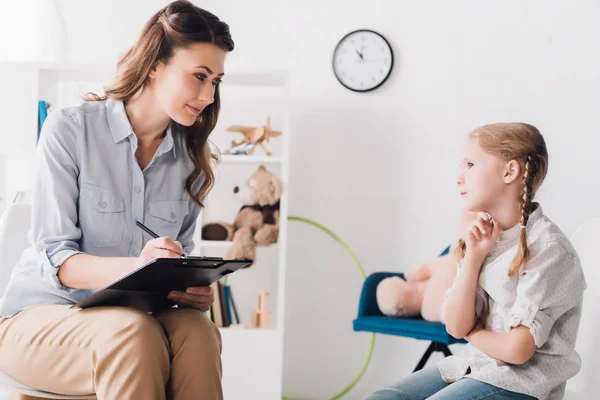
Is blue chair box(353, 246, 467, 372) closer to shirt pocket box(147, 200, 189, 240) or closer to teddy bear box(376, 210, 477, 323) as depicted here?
teddy bear box(376, 210, 477, 323)

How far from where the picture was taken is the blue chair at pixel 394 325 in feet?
7.36

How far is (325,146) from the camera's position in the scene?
2979 mm

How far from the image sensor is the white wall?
9.43 feet

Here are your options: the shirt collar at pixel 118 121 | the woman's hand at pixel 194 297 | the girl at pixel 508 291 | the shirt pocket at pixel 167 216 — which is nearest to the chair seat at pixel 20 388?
the woman's hand at pixel 194 297

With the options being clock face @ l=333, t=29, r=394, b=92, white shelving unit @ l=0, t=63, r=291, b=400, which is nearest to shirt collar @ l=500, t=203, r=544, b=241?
white shelving unit @ l=0, t=63, r=291, b=400

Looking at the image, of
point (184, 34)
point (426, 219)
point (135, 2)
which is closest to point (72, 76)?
point (135, 2)

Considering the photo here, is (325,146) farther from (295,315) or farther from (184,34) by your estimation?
(184,34)

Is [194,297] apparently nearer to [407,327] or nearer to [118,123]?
[118,123]

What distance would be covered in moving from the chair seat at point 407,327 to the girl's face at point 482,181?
3.25 feet

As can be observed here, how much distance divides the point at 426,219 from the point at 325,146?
536mm

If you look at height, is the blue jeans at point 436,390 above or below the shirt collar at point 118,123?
below

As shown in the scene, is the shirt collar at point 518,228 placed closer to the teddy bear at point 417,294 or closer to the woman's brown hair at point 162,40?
the woman's brown hair at point 162,40

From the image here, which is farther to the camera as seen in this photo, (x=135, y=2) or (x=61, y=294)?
(x=135, y=2)

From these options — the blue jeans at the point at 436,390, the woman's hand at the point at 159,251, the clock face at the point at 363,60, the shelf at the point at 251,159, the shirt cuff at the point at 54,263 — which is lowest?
the blue jeans at the point at 436,390
